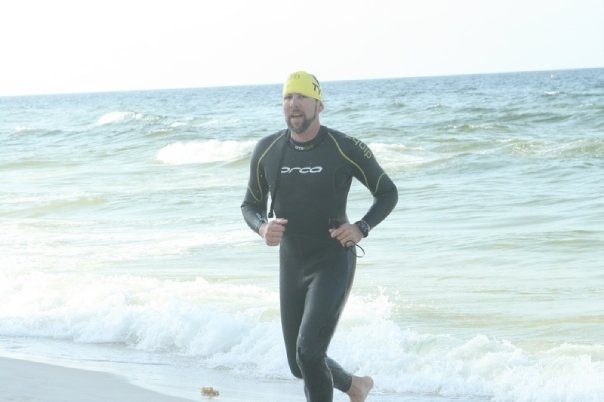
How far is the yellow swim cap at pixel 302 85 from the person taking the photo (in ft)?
17.1

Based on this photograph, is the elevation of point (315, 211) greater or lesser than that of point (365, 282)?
greater

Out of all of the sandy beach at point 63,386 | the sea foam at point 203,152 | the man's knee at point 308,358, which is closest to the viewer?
the man's knee at point 308,358

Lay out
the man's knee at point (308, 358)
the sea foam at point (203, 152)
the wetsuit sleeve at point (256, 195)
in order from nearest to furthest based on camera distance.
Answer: the man's knee at point (308, 358) → the wetsuit sleeve at point (256, 195) → the sea foam at point (203, 152)

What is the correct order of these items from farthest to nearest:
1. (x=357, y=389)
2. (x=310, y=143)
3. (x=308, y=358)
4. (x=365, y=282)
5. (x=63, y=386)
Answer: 1. (x=365, y=282)
2. (x=63, y=386)
3. (x=357, y=389)
4. (x=310, y=143)
5. (x=308, y=358)

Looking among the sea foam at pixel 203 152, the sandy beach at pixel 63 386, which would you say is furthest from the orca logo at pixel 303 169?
the sea foam at pixel 203 152

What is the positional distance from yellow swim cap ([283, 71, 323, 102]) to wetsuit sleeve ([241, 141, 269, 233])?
1.08ft

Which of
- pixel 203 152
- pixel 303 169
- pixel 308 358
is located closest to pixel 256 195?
pixel 303 169

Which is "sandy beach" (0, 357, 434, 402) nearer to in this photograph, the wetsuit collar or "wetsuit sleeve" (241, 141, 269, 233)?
"wetsuit sleeve" (241, 141, 269, 233)

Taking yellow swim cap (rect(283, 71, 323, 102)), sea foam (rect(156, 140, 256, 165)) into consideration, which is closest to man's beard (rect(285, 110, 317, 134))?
yellow swim cap (rect(283, 71, 323, 102))

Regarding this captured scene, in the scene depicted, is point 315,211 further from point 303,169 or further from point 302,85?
point 302,85

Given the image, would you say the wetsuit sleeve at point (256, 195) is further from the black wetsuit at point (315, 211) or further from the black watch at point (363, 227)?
the black watch at point (363, 227)

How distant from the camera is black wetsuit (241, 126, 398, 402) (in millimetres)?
5168

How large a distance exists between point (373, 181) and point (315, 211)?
0.31 metres

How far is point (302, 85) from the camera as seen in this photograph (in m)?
5.21
